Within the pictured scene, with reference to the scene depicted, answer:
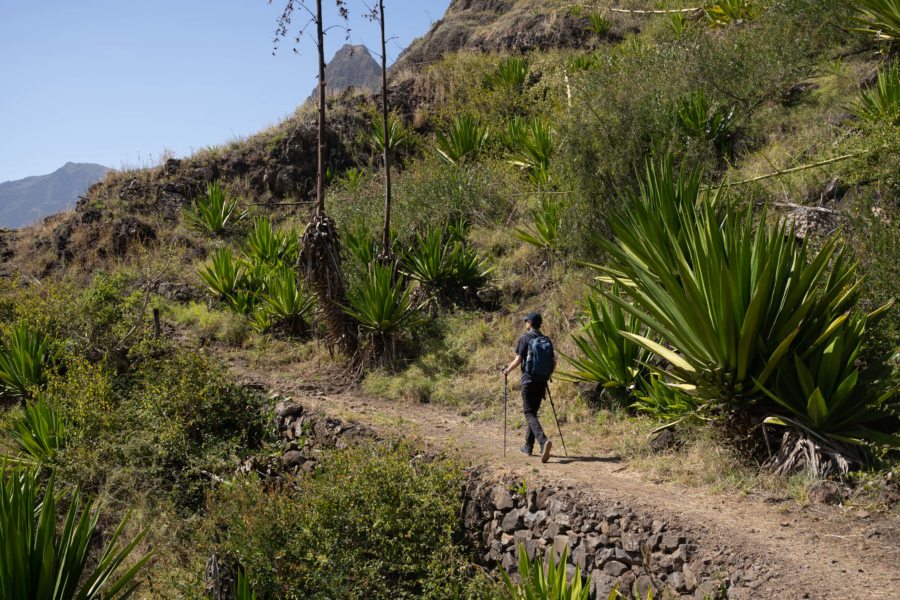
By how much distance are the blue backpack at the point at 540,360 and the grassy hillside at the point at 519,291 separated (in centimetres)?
83

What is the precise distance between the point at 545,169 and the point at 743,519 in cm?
957

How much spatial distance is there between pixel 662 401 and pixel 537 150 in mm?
8222

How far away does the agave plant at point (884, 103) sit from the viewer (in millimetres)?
8398

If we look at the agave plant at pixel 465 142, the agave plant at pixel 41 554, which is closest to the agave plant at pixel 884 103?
the agave plant at pixel 465 142

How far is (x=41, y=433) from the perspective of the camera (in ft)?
29.3

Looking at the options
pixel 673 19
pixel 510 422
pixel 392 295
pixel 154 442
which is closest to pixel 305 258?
Answer: pixel 392 295

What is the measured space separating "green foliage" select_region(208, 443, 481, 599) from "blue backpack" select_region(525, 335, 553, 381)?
1.24m

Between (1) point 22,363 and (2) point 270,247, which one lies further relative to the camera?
(2) point 270,247

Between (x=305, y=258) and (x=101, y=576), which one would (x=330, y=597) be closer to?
(x=101, y=576)

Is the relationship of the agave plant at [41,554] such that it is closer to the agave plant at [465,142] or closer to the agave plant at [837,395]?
the agave plant at [837,395]

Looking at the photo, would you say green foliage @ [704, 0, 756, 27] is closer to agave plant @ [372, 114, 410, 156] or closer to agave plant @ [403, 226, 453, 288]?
agave plant @ [372, 114, 410, 156]

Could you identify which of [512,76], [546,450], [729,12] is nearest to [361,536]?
[546,450]

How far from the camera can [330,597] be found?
5750 mm

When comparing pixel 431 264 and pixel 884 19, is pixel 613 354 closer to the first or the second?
pixel 431 264
